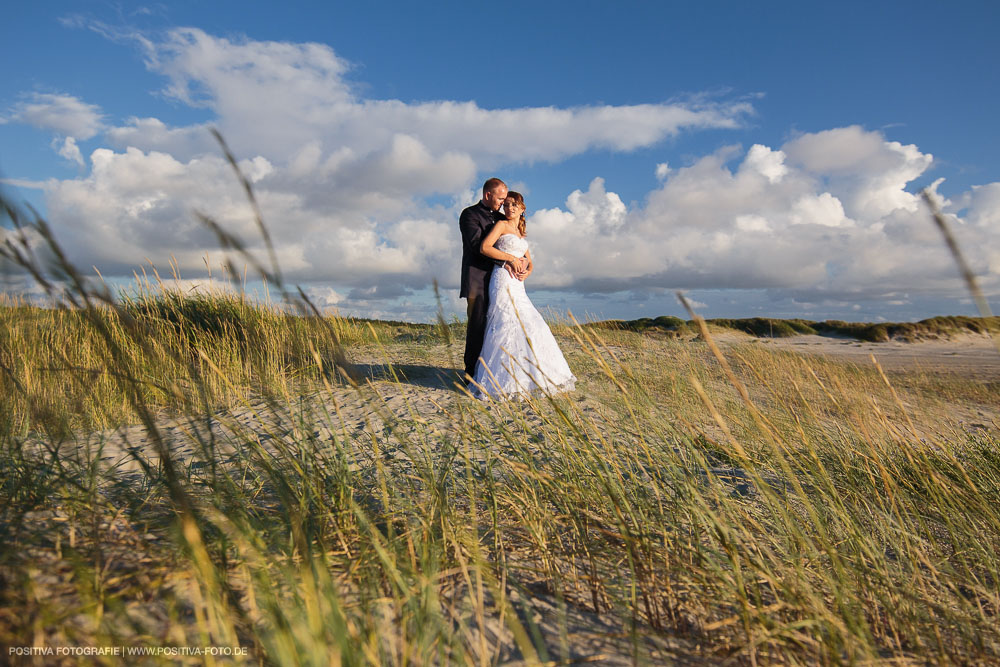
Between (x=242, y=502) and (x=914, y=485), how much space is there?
3.08 m

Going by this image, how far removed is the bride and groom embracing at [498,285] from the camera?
495 cm

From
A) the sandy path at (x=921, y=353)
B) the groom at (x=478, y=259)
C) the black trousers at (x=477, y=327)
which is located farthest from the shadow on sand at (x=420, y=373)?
the sandy path at (x=921, y=353)

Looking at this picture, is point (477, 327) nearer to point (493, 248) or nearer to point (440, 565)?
point (493, 248)

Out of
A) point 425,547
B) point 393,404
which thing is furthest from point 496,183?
point 425,547

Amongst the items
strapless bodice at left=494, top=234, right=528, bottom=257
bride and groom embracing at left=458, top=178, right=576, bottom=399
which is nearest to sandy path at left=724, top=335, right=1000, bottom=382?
bride and groom embracing at left=458, top=178, right=576, bottom=399

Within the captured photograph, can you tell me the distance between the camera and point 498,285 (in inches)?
199

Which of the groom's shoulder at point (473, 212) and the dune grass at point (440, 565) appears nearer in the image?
the dune grass at point (440, 565)

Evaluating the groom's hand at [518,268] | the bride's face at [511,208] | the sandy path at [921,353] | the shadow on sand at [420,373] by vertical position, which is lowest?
the sandy path at [921,353]

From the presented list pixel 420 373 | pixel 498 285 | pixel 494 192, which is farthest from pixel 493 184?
pixel 420 373

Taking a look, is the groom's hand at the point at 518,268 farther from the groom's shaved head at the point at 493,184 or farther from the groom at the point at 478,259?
the groom's shaved head at the point at 493,184

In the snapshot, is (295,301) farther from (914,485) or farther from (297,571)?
(914,485)

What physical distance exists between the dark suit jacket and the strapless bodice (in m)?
0.21

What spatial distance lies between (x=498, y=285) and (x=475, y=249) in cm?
44

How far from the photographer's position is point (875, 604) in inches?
51.9
